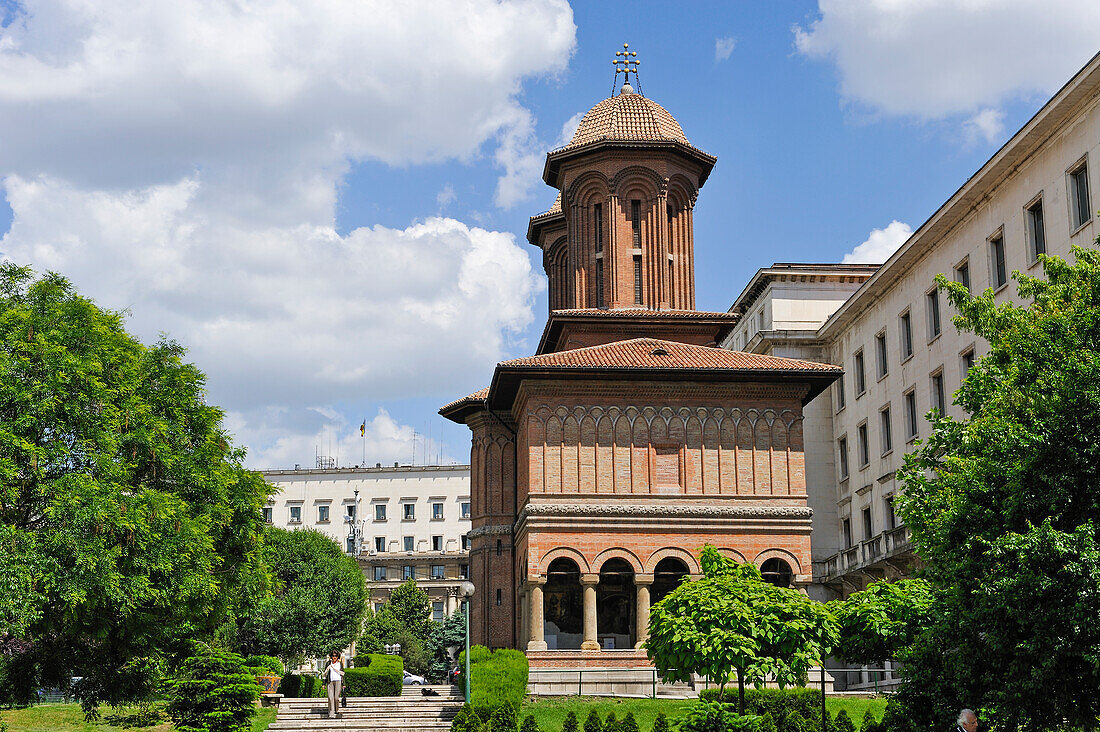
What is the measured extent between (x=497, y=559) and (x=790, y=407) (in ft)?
38.6

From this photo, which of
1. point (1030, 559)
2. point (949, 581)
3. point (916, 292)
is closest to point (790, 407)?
point (916, 292)

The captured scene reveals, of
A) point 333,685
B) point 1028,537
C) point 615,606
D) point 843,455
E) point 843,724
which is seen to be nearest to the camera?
point 1028,537

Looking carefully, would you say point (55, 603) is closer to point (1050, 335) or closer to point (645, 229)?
point (1050, 335)

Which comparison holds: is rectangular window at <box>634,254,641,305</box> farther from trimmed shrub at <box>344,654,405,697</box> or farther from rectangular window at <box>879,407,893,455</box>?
trimmed shrub at <box>344,654,405,697</box>

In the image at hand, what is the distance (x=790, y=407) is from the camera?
3819 cm

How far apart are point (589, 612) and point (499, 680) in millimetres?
7935

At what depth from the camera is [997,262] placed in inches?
1431

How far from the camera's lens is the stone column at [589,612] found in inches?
1415

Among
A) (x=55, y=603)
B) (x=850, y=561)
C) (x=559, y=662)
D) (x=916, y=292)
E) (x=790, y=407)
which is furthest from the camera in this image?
(x=850, y=561)

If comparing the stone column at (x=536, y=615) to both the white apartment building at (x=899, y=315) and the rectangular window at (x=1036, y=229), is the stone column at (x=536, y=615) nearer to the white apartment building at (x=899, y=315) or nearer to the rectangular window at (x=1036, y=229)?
the white apartment building at (x=899, y=315)

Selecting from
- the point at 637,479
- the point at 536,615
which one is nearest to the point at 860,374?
the point at 637,479

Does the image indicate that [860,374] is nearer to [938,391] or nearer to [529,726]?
[938,391]

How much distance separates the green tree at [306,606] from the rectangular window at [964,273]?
3290cm

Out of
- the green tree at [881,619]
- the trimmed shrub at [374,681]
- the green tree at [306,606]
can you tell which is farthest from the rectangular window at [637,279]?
the green tree at [881,619]
